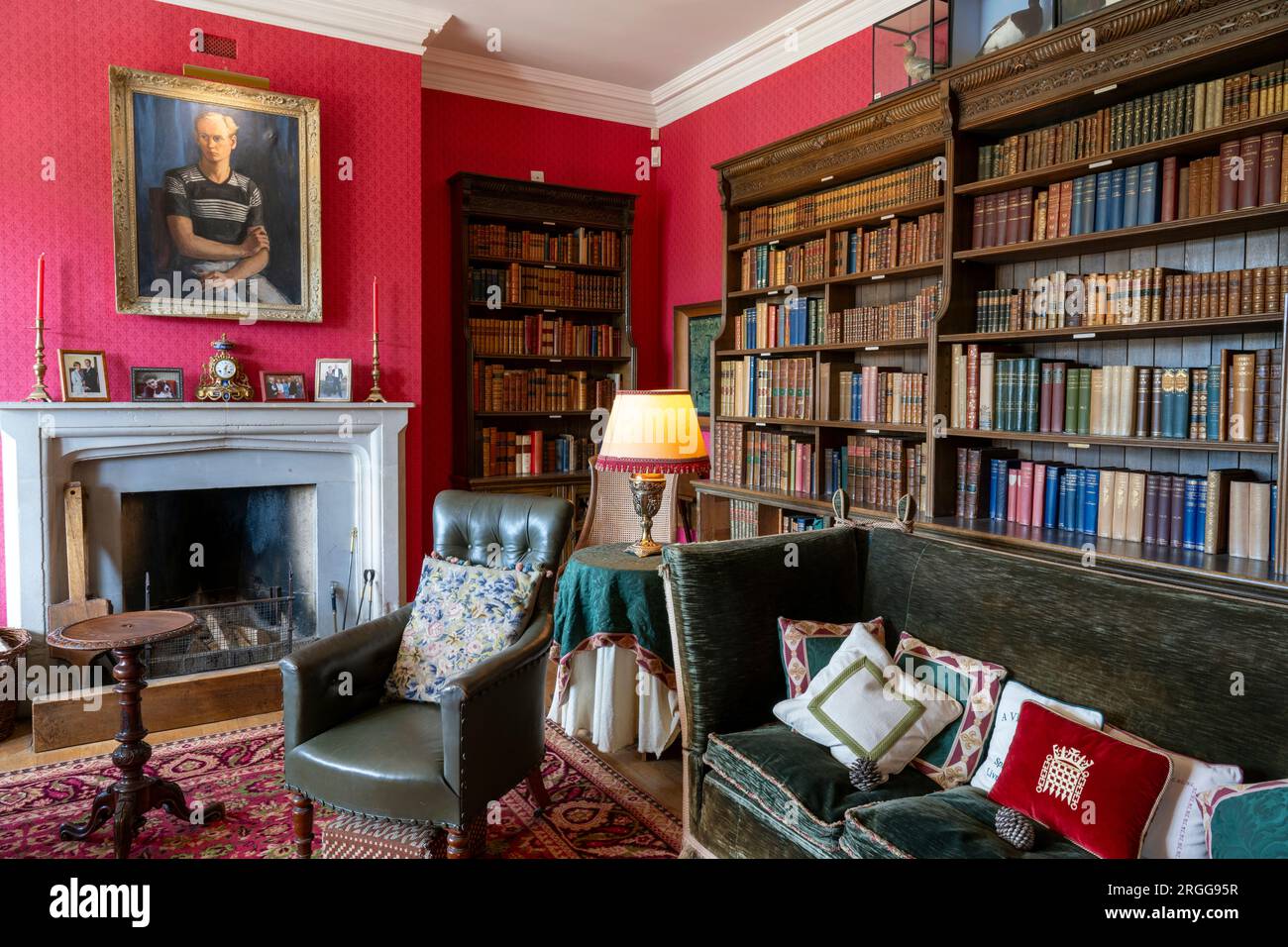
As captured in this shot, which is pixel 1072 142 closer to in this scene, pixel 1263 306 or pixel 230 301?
pixel 1263 306

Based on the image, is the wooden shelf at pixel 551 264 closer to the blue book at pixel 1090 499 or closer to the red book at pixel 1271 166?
the blue book at pixel 1090 499

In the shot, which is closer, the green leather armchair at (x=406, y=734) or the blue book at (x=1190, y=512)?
the green leather armchair at (x=406, y=734)

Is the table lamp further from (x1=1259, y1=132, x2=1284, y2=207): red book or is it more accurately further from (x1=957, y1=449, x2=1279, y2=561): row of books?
(x1=1259, y1=132, x2=1284, y2=207): red book

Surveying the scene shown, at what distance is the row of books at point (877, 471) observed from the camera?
147 inches

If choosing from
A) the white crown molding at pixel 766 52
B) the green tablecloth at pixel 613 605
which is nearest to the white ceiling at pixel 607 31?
the white crown molding at pixel 766 52

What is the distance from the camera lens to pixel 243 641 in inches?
171

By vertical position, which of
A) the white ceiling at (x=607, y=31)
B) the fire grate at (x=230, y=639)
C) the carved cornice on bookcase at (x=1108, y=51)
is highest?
the white ceiling at (x=607, y=31)

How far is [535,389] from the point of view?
217 inches

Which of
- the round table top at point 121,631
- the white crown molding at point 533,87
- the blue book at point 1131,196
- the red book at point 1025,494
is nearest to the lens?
the round table top at point 121,631

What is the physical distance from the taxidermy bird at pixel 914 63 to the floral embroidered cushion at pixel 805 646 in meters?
2.47

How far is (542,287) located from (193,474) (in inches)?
93.3

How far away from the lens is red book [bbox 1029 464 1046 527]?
3.27 metres

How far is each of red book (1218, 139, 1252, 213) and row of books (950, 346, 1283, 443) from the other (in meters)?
0.47

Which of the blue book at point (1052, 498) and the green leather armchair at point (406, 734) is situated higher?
the blue book at point (1052, 498)
